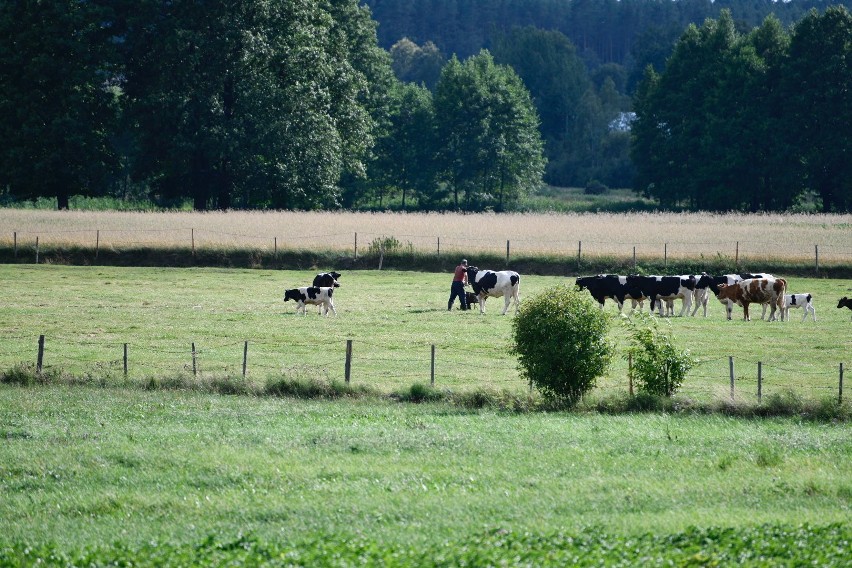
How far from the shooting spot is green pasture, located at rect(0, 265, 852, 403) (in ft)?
80.2

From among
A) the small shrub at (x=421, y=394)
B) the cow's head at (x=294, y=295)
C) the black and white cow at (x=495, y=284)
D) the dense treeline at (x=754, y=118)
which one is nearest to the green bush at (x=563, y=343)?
the small shrub at (x=421, y=394)

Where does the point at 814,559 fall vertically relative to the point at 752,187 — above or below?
below

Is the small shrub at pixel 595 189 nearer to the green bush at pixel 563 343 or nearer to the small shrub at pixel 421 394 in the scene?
the green bush at pixel 563 343

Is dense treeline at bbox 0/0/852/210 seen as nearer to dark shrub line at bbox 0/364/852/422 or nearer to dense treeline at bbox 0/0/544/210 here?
dense treeline at bbox 0/0/544/210

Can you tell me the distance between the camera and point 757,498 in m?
15.0

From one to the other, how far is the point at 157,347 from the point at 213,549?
53.4 ft

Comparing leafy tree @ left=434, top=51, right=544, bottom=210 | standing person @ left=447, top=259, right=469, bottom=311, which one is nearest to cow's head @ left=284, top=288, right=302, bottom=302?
standing person @ left=447, top=259, right=469, bottom=311

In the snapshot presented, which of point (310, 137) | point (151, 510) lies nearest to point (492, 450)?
point (151, 510)

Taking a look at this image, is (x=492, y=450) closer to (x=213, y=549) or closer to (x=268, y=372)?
(x=213, y=549)

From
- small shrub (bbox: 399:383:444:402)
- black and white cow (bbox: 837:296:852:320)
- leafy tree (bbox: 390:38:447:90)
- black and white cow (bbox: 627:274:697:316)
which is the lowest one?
small shrub (bbox: 399:383:444:402)

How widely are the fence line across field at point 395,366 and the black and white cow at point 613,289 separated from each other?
10.2 meters

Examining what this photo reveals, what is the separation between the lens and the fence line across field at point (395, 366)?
2345 centimetres

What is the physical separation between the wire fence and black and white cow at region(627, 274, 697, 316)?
37.0 feet

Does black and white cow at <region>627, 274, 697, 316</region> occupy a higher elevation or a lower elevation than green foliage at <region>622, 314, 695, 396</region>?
higher
